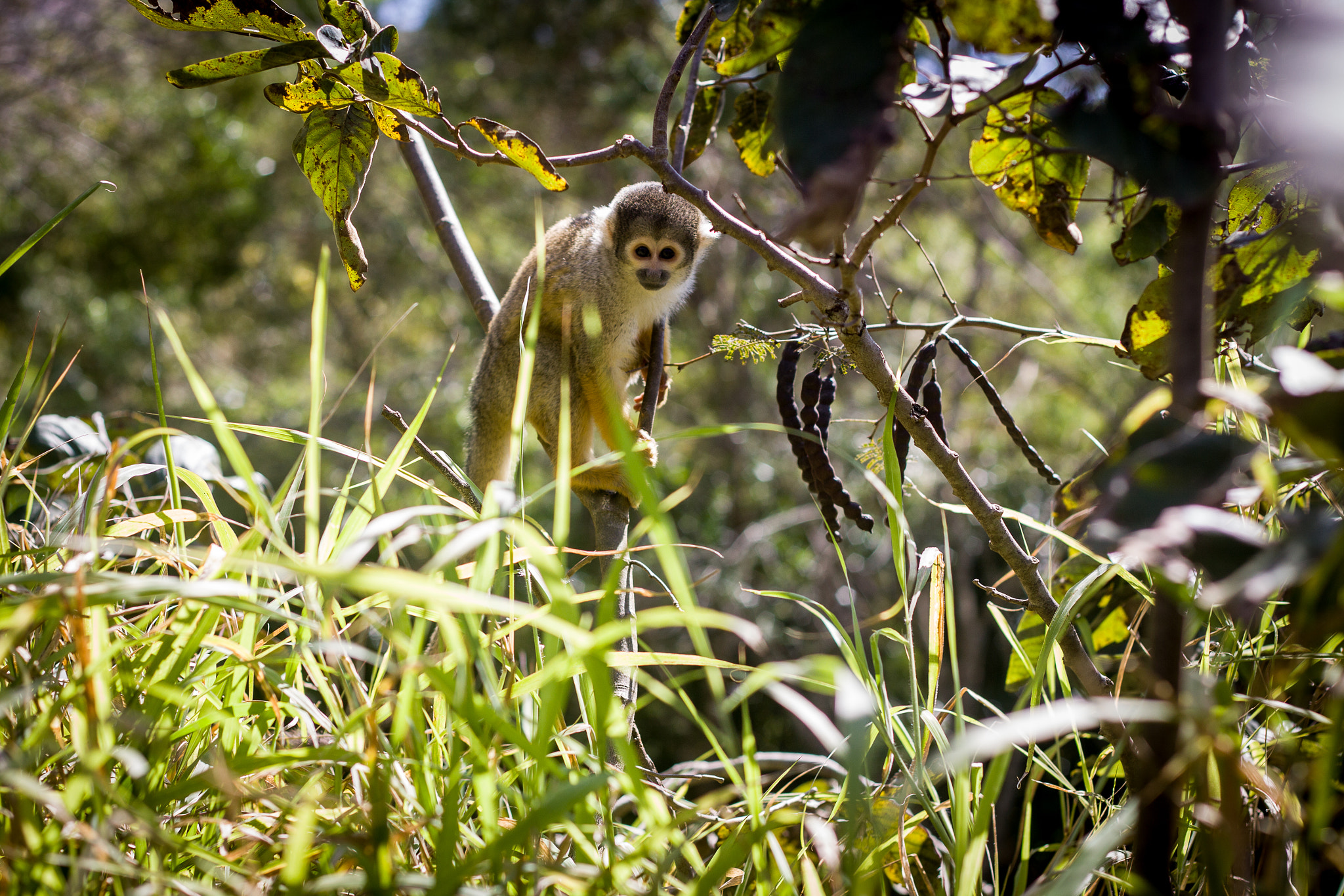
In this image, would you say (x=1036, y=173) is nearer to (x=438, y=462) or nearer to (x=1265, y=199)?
(x=1265, y=199)

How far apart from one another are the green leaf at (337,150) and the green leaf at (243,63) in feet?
0.33

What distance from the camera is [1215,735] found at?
628mm

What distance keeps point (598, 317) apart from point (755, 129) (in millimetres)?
1217

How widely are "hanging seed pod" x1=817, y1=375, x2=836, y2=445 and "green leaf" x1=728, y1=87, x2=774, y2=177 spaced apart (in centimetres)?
34

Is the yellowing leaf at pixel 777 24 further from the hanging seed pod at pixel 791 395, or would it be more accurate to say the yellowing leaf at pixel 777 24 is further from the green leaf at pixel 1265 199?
the green leaf at pixel 1265 199

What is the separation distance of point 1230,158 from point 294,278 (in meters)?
12.9

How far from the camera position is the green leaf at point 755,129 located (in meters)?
1.30

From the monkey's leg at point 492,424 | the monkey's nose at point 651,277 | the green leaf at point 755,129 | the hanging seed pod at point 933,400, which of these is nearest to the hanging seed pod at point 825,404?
the hanging seed pod at point 933,400

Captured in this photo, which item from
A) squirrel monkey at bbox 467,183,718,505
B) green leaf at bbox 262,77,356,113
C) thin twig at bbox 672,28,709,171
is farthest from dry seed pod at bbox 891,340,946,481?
squirrel monkey at bbox 467,183,718,505

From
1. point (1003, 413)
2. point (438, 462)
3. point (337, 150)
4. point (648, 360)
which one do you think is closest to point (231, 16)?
point (337, 150)

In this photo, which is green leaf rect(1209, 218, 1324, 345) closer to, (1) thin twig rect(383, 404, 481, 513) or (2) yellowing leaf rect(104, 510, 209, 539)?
(1) thin twig rect(383, 404, 481, 513)

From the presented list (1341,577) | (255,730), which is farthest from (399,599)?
(1341,577)

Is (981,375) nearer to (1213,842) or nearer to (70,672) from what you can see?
(1213,842)

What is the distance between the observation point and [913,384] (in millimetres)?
1327
